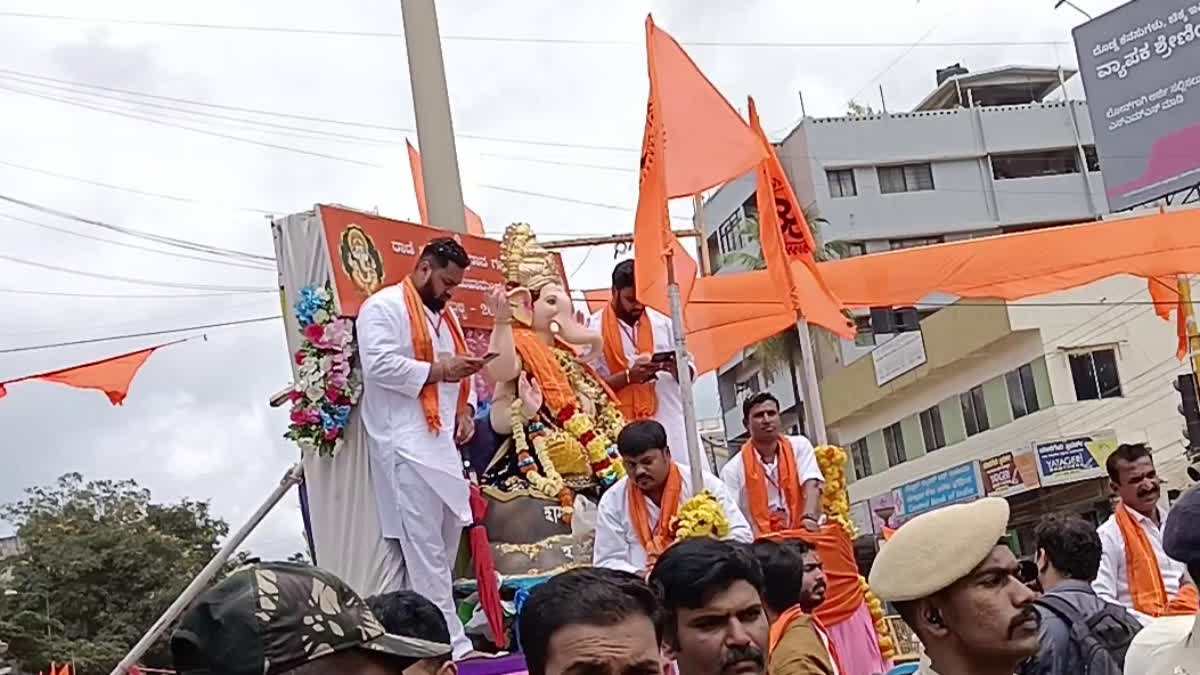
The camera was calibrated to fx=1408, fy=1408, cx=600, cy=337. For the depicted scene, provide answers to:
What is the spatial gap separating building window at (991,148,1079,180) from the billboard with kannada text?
65.2 ft

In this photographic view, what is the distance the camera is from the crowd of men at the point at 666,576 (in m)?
2.02

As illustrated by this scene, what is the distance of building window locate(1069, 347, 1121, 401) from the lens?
92.3 ft

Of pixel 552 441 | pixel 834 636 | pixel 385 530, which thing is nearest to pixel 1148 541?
pixel 834 636

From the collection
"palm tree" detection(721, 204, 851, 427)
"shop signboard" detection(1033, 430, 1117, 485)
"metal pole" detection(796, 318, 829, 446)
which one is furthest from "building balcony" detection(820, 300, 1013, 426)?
"metal pole" detection(796, 318, 829, 446)

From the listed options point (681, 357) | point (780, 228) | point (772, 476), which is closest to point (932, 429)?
point (780, 228)

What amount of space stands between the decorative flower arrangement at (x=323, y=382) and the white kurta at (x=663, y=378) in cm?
151

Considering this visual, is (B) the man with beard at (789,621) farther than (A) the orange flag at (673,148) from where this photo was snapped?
No

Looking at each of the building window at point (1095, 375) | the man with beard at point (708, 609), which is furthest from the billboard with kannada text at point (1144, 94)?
the man with beard at point (708, 609)

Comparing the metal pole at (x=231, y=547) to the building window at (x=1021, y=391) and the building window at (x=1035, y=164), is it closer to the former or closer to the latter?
the building window at (x=1021, y=391)

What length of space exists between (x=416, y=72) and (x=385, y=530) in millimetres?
4018

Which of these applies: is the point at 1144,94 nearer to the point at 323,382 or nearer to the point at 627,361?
the point at 627,361

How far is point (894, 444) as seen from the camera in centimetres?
3428

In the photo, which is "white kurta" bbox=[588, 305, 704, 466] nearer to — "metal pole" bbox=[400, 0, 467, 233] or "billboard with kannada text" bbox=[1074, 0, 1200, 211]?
"metal pole" bbox=[400, 0, 467, 233]

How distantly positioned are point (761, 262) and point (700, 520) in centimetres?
2260
